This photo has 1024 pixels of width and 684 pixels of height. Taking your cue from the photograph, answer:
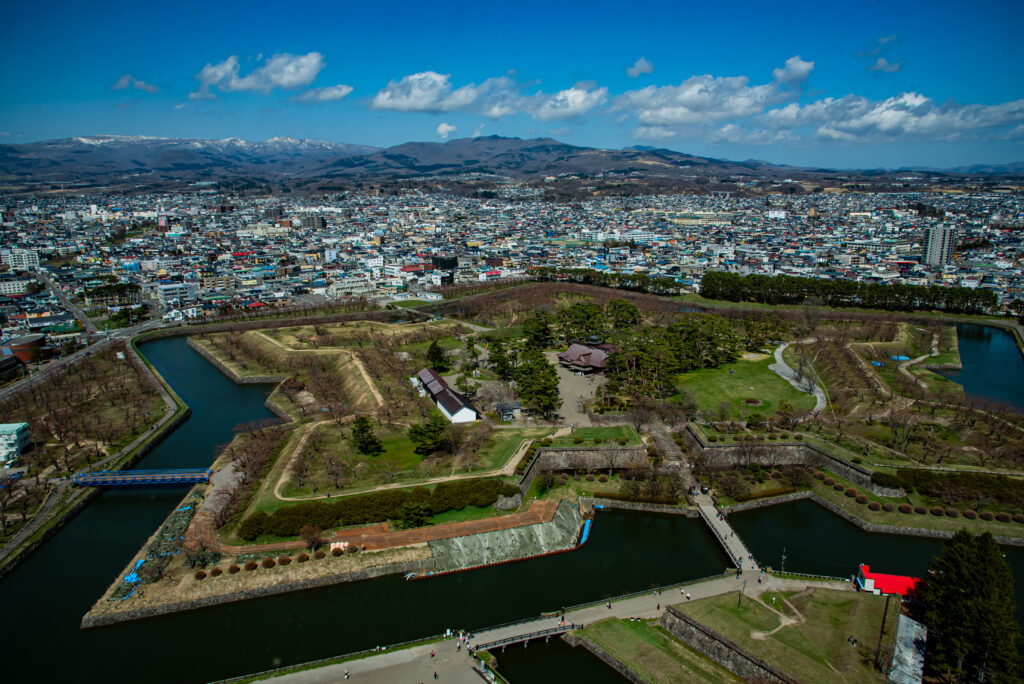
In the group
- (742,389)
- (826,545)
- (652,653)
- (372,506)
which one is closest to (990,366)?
(742,389)

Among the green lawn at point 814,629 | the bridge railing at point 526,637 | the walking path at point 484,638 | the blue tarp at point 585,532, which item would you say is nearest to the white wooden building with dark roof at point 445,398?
the blue tarp at point 585,532

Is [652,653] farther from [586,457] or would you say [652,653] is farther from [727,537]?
[586,457]

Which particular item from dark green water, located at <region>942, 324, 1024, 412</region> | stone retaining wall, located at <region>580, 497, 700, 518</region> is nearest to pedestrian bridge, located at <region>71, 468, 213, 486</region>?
stone retaining wall, located at <region>580, 497, 700, 518</region>

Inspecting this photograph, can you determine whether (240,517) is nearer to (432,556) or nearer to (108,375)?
(432,556)

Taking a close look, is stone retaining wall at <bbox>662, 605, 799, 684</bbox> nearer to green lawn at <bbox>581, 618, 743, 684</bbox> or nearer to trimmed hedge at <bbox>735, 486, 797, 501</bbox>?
green lawn at <bbox>581, 618, 743, 684</bbox>

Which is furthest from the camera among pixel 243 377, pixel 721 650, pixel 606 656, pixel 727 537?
pixel 243 377

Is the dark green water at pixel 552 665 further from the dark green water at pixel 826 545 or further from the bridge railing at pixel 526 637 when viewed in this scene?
the dark green water at pixel 826 545

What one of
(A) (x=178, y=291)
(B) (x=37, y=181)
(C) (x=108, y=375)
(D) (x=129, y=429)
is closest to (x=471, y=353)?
(D) (x=129, y=429)
